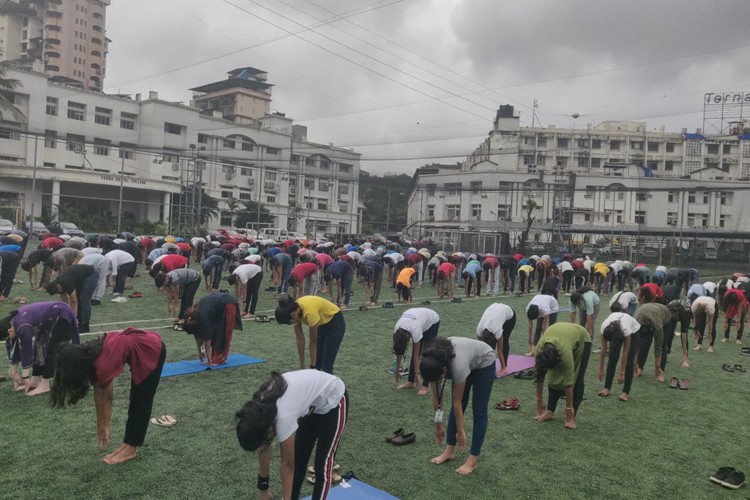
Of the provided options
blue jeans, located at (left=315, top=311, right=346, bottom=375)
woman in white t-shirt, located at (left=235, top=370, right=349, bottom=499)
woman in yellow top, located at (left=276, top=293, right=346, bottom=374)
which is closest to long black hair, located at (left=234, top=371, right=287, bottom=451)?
woman in white t-shirt, located at (left=235, top=370, right=349, bottom=499)

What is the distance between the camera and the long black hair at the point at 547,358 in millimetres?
6094

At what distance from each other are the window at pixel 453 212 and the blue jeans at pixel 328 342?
164ft

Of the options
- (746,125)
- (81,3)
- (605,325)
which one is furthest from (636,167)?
(81,3)

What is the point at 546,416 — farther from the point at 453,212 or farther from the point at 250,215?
the point at 453,212

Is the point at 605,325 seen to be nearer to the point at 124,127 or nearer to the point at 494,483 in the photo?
the point at 494,483

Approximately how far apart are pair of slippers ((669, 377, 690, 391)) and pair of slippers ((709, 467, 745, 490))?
3487 millimetres

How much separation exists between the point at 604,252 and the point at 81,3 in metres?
73.0

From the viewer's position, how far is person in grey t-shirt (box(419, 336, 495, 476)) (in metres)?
5.02

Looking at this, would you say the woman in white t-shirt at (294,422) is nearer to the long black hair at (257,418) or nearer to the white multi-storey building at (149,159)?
the long black hair at (257,418)

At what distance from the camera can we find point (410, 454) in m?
5.63

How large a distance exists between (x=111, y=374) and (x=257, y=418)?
6.73ft

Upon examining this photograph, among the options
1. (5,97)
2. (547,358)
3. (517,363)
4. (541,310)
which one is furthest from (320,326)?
(5,97)

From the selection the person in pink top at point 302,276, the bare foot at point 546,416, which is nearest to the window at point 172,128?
the person in pink top at point 302,276

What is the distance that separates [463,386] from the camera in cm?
519
